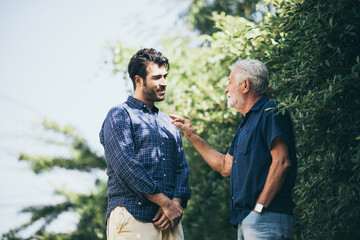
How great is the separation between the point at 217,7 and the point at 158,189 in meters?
7.21

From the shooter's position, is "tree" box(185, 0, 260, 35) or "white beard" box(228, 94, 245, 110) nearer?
"white beard" box(228, 94, 245, 110)

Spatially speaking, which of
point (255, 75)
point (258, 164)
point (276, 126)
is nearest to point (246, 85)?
point (255, 75)

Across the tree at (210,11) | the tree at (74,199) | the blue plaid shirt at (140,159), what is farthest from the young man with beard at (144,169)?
the tree at (210,11)

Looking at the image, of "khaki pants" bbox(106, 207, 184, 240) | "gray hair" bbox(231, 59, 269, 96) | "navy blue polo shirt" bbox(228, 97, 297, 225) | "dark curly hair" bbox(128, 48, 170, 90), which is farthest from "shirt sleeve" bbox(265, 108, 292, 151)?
"dark curly hair" bbox(128, 48, 170, 90)

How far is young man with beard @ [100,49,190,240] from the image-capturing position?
2.67 metres

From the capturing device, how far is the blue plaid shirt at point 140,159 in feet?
8.78

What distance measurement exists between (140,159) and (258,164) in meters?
0.81

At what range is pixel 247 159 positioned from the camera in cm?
253

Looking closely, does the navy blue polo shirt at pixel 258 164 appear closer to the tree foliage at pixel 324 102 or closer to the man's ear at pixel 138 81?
the tree foliage at pixel 324 102

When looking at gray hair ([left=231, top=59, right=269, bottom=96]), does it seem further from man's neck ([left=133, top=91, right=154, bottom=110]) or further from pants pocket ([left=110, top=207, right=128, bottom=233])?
pants pocket ([left=110, top=207, right=128, bottom=233])

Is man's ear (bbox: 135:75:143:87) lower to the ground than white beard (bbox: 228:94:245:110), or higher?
higher

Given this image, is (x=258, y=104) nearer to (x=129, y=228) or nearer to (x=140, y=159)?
(x=140, y=159)

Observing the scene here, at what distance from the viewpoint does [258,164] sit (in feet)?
8.08

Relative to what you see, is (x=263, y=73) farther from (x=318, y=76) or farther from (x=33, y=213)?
(x=33, y=213)
